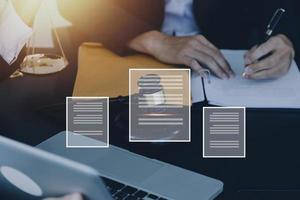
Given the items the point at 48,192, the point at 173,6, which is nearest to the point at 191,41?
the point at 173,6

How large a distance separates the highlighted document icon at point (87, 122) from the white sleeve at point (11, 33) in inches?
7.3

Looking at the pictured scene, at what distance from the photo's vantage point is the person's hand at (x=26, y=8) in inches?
47.1

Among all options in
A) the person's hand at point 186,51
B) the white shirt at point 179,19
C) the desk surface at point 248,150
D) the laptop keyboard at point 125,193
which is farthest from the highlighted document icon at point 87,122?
the white shirt at point 179,19

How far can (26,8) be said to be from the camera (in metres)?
1.20

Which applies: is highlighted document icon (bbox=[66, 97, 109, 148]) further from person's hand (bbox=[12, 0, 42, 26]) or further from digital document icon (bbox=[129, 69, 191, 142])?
person's hand (bbox=[12, 0, 42, 26])

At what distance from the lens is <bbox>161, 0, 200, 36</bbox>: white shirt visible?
5.29 feet

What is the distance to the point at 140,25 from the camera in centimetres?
150

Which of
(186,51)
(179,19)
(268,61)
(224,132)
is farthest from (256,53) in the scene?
(179,19)

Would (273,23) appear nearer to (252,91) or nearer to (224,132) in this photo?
(252,91)

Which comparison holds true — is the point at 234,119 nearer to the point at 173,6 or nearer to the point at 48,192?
the point at 48,192

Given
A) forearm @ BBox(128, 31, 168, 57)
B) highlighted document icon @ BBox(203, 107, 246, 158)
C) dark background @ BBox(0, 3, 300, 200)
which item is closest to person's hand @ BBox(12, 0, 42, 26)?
dark background @ BBox(0, 3, 300, 200)

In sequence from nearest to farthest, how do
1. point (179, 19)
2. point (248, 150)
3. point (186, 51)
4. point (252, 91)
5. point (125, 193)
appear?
point (125, 193) < point (248, 150) < point (252, 91) < point (186, 51) < point (179, 19)

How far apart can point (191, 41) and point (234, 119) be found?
0.33m

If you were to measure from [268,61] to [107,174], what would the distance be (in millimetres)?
528
